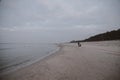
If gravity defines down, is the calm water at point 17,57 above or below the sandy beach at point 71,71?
below

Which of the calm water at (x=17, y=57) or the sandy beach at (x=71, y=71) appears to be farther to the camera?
the calm water at (x=17, y=57)

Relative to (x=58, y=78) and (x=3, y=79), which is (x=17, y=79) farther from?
(x=58, y=78)

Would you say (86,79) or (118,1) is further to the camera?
(118,1)

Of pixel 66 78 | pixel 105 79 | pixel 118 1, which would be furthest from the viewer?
pixel 118 1

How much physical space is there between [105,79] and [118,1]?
3.79 m

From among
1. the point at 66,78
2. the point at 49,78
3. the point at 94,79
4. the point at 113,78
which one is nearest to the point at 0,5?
the point at 49,78

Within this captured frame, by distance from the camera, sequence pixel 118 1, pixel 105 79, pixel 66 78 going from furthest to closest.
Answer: pixel 118 1, pixel 66 78, pixel 105 79

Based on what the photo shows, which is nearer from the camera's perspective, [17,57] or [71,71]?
[71,71]

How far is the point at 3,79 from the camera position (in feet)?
16.6

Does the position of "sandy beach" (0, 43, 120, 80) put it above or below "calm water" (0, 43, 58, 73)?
above

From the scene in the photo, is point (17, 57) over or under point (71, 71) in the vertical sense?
under

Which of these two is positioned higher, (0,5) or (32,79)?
(0,5)

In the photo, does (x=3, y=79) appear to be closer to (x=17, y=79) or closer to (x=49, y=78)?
(x=17, y=79)

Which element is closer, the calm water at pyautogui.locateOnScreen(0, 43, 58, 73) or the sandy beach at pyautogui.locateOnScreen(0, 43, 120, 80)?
the sandy beach at pyautogui.locateOnScreen(0, 43, 120, 80)
